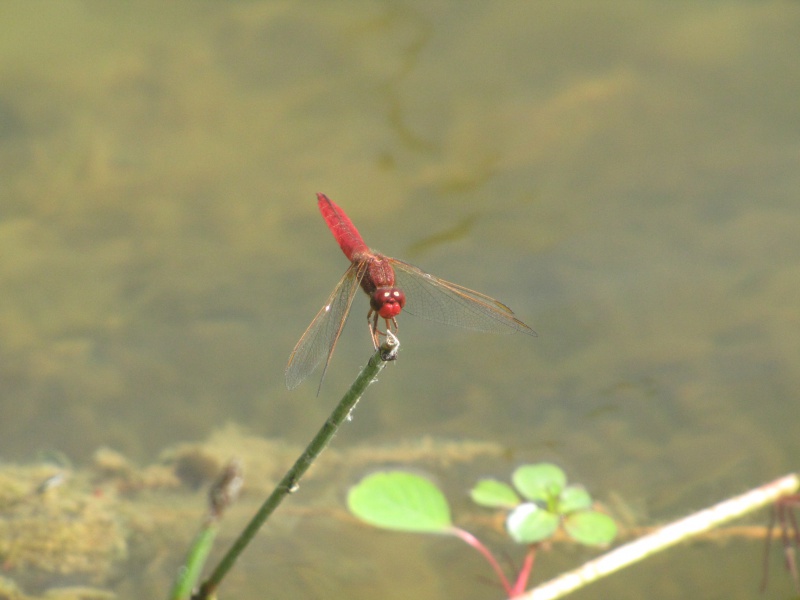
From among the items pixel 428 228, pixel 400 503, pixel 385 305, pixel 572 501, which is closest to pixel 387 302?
pixel 385 305

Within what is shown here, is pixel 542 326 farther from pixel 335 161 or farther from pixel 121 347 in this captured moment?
pixel 121 347

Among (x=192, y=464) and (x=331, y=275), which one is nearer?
(x=192, y=464)

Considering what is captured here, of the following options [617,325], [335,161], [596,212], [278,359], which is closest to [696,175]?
[596,212]

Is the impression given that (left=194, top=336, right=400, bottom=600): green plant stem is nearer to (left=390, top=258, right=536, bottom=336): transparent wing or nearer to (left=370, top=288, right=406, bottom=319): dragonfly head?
(left=370, top=288, right=406, bottom=319): dragonfly head

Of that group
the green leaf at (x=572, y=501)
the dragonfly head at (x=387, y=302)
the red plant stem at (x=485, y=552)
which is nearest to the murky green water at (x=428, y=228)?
the red plant stem at (x=485, y=552)

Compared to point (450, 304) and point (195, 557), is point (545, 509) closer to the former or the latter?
point (450, 304)

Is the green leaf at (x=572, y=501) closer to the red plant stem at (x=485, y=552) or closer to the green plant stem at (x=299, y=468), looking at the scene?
the red plant stem at (x=485, y=552)

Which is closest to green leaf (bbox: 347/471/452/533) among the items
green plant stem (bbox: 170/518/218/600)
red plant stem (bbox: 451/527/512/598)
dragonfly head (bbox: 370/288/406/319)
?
red plant stem (bbox: 451/527/512/598)
